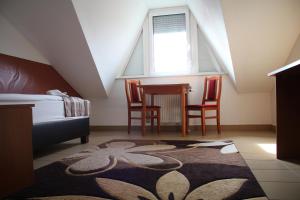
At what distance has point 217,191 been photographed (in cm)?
125

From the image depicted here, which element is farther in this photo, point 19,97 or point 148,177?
point 19,97

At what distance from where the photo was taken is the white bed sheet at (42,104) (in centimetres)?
195

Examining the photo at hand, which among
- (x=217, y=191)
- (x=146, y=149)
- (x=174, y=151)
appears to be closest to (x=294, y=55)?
(x=174, y=151)

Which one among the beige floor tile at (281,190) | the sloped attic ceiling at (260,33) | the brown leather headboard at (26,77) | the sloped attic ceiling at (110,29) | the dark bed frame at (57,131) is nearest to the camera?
the beige floor tile at (281,190)

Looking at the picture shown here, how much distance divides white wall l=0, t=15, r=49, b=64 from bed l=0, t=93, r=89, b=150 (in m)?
0.90

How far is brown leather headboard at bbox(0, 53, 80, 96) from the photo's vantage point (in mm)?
2719

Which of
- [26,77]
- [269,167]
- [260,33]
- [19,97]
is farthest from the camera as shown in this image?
[26,77]

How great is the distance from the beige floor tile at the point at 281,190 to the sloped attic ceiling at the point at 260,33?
1.95 metres

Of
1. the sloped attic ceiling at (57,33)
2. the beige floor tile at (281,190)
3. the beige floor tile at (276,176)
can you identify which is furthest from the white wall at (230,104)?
the beige floor tile at (281,190)

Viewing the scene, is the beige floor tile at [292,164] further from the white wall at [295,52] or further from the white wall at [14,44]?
the white wall at [14,44]

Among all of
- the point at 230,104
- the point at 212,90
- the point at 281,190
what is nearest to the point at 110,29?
the point at 212,90

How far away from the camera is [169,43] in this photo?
4535 millimetres

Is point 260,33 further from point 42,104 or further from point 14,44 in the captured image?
point 14,44

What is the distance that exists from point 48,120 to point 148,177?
126 cm
